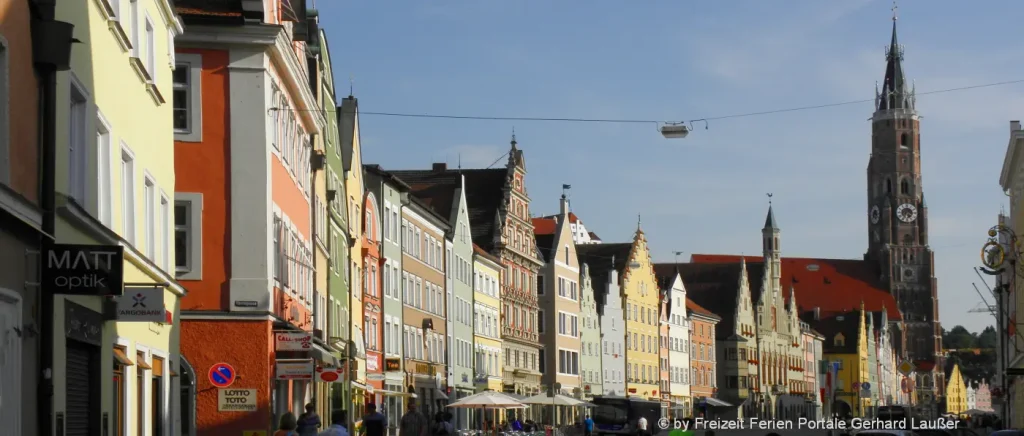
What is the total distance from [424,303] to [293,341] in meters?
36.9

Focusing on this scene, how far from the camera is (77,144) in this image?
17.4 metres

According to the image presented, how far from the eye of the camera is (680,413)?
119125mm

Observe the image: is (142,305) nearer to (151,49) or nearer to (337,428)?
(337,428)

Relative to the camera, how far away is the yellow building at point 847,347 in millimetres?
173750

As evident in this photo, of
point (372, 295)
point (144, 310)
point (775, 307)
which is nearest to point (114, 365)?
point (144, 310)

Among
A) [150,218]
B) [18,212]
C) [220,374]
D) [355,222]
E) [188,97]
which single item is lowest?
[220,374]

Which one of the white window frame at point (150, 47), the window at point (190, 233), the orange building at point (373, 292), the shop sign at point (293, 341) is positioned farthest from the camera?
the orange building at point (373, 292)

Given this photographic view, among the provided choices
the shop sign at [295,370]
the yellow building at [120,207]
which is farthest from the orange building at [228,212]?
the yellow building at [120,207]

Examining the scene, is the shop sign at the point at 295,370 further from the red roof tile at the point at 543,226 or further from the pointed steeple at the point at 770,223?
the pointed steeple at the point at 770,223

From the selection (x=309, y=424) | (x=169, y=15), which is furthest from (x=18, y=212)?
(x=309, y=424)

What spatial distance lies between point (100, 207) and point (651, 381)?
94094mm

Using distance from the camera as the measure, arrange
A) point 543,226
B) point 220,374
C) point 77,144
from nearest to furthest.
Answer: point 77,144
point 220,374
point 543,226

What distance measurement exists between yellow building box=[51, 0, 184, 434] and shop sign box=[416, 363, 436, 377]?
40976mm

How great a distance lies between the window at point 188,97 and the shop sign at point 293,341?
407 centimetres
